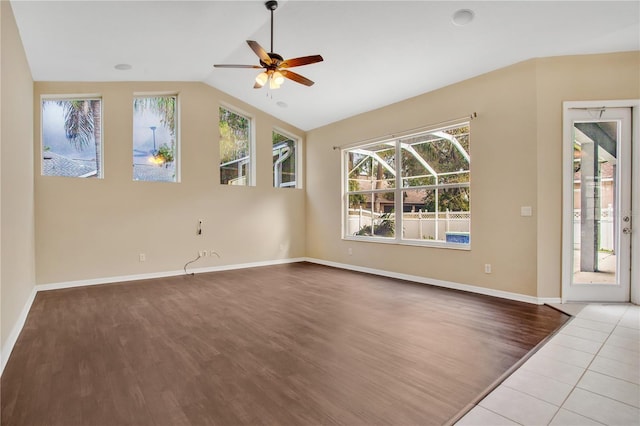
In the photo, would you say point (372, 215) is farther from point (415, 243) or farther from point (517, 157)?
point (517, 157)

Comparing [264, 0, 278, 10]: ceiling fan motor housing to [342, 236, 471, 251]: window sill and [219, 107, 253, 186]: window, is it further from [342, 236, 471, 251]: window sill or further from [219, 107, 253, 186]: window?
[342, 236, 471, 251]: window sill

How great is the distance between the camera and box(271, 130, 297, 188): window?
6898 mm

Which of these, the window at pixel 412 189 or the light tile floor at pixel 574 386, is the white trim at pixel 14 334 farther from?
the window at pixel 412 189

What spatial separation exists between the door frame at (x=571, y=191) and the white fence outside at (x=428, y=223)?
111 cm

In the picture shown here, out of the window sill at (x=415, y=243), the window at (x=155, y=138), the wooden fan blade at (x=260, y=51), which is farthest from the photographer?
the window at (x=155, y=138)

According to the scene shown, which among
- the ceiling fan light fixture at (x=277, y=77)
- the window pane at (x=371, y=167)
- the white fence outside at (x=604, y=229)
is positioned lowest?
the white fence outside at (x=604, y=229)

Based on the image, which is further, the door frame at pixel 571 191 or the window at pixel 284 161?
the window at pixel 284 161

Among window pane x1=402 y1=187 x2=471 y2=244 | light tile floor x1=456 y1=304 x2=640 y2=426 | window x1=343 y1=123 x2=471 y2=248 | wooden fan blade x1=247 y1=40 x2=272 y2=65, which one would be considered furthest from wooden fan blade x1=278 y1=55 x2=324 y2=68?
light tile floor x1=456 y1=304 x2=640 y2=426

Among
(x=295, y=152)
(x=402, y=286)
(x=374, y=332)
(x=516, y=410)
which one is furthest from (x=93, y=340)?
(x=295, y=152)

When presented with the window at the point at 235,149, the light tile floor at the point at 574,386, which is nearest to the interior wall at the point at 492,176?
the light tile floor at the point at 574,386

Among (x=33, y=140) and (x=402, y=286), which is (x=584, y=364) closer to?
(x=402, y=286)

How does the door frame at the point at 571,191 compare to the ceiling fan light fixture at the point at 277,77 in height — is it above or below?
below

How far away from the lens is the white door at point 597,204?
3740mm

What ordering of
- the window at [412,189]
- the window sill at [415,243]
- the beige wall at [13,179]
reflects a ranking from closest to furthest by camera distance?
1. the beige wall at [13,179]
2. the window sill at [415,243]
3. the window at [412,189]
